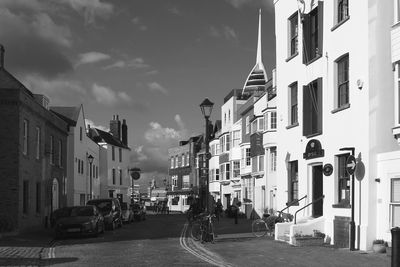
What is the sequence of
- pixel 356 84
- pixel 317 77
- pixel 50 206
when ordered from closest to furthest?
pixel 356 84 → pixel 317 77 → pixel 50 206

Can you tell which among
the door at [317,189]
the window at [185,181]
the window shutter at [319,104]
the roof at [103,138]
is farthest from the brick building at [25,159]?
the window at [185,181]

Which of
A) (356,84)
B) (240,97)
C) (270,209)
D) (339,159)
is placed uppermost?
(240,97)

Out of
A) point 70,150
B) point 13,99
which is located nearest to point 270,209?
point 70,150

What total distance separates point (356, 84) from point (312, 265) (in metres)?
6.67

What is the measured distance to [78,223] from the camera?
82.1ft

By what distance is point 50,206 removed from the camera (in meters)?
35.6

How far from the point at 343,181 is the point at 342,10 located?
590 cm

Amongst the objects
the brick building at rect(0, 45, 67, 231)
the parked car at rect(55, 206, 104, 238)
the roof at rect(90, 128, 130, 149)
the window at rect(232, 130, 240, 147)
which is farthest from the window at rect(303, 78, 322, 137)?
the roof at rect(90, 128, 130, 149)

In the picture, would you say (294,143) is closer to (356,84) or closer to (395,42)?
(356,84)

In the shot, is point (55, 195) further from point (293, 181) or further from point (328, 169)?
point (328, 169)

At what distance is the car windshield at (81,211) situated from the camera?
26.5 meters

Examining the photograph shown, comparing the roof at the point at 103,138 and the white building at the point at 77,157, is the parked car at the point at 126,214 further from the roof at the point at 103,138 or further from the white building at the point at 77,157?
the roof at the point at 103,138

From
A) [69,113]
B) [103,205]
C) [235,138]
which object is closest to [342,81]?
[103,205]

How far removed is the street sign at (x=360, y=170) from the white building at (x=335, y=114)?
0.13m
